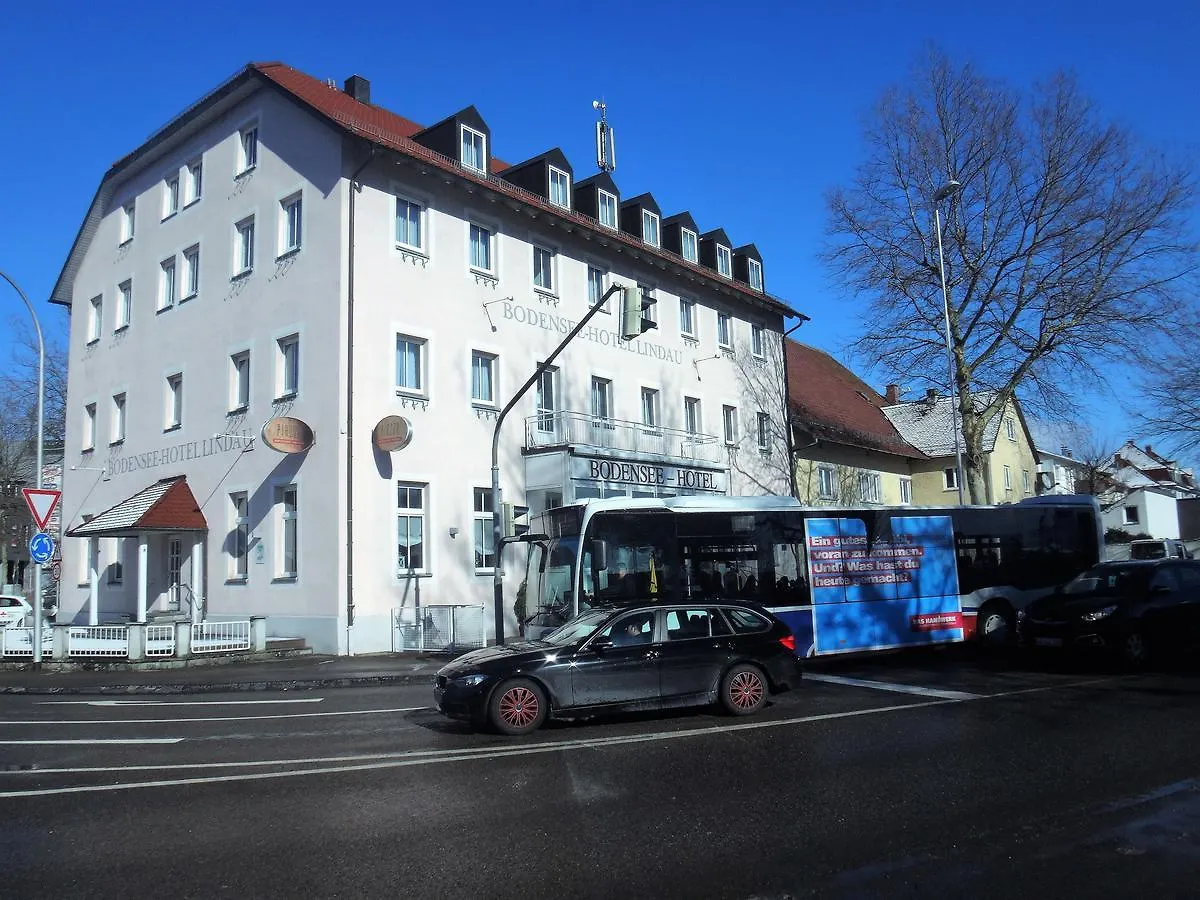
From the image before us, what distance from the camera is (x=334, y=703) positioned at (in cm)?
1373

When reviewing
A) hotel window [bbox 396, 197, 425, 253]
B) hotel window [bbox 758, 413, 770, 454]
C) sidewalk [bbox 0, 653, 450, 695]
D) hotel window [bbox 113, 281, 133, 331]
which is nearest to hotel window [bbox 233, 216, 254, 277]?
hotel window [bbox 396, 197, 425, 253]

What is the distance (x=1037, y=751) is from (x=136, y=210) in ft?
97.8

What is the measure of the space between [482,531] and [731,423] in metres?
12.8

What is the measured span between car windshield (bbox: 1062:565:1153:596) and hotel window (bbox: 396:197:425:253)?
1629 centimetres

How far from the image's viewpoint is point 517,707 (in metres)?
10.2

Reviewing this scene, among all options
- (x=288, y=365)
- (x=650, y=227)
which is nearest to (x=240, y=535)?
(x=288, y=365)

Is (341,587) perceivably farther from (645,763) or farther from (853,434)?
(853,434)

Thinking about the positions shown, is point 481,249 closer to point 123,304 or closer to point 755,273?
point 123,304

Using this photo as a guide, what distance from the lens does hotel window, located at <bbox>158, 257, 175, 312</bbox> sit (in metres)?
27.3

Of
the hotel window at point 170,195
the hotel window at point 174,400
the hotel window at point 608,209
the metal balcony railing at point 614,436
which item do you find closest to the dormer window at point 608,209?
the hotel window at point 608,209

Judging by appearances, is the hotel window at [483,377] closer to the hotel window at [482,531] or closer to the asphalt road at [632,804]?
the hotel window at [482,531]

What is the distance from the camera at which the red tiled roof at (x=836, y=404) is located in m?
38.9

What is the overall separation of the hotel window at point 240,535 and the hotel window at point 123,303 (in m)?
9.64

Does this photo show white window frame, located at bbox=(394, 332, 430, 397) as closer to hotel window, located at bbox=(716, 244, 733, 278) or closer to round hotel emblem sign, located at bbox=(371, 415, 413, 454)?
round hotel emblem sign, located at bbox=(371, 415, 413, 454)
